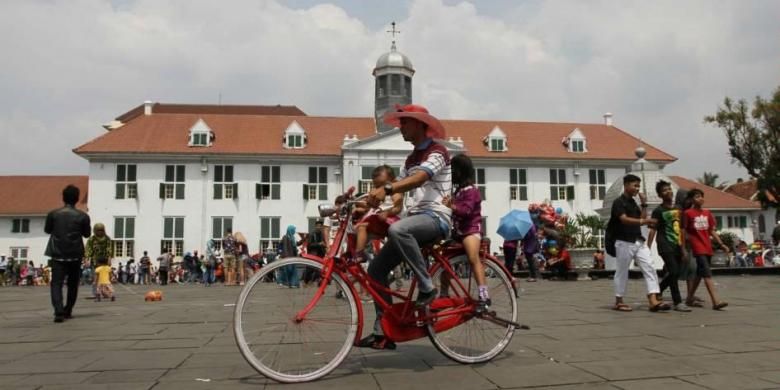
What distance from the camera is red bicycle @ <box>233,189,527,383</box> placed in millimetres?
4082

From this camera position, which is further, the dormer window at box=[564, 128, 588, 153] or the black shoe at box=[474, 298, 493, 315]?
the dormer window at box=[564, 128, 588, 153]

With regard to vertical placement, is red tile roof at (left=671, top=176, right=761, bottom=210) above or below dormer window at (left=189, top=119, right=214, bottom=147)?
below

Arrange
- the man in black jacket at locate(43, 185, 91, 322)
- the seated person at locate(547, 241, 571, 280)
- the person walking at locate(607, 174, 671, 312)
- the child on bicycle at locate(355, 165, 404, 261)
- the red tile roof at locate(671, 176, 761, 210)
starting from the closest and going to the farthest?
1. the child on bicycle at locate(355, 165, 404, 261)
2. the person walking at locate(607, 174, 671, 312)
3. the man in black jacket at locate(43, 185, 91, 322)
4. the seated person at locate(547, 241, 571, 280)
5. the red tile roof at locate(671, 176, 761, 210)

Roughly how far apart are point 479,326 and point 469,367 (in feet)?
1.36

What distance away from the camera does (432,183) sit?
4.69 meters

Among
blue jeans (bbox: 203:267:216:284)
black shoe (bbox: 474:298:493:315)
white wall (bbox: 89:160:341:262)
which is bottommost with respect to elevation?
blue jeans (bbox: 203:267:216:284)

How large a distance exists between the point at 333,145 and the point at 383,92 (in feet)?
24.2

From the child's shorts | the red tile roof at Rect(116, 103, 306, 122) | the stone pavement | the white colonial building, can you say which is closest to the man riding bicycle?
the stone pavement

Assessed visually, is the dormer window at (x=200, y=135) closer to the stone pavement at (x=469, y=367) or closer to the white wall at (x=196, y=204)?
the white wall at (x=196, y=204)

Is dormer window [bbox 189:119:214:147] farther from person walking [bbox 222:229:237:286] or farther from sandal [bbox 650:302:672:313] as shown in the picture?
sandal [bbox 650:302:672:313]

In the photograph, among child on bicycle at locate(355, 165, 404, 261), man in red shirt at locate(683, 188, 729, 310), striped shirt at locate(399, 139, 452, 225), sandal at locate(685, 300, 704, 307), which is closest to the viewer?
child on bicycle at locate(355, 165, 404, 261)

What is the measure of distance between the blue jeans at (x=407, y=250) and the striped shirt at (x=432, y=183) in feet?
0.27

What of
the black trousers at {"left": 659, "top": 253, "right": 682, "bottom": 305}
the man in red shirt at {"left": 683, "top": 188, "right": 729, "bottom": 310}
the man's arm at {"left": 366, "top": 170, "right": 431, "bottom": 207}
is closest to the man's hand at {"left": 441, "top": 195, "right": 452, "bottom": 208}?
the man's arm at {"left": 366, "top": 170, "right": 431, "bottom": 207}

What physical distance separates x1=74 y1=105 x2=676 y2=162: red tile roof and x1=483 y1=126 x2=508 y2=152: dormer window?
0.50m
